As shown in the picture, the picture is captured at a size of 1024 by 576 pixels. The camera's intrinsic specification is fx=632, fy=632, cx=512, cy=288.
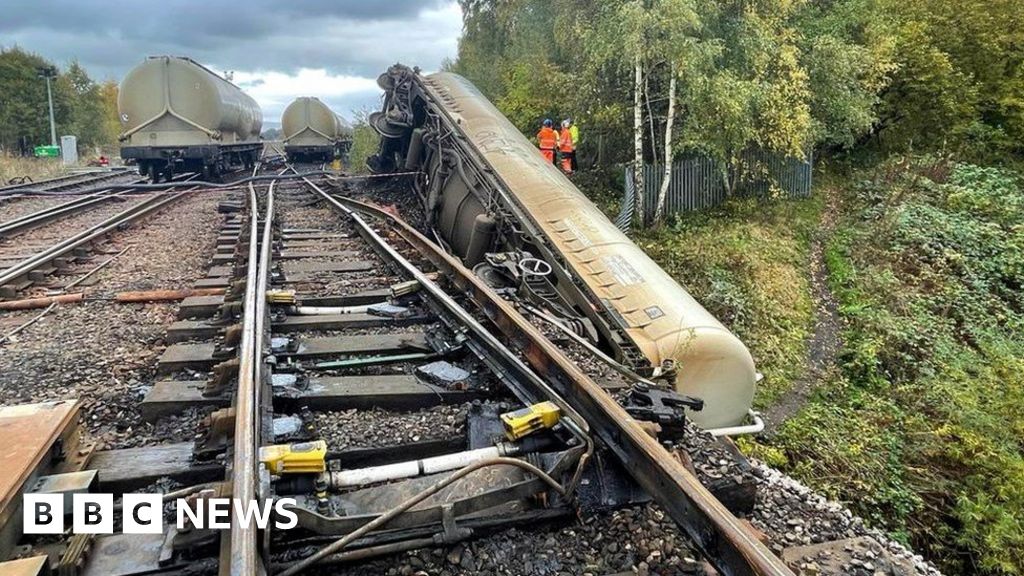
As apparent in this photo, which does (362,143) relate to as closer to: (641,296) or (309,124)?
(309,124)

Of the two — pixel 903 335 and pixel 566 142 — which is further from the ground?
pixel 566 142

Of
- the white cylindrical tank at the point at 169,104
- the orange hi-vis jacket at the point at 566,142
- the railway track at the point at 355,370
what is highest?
the white cylindrical tank at the point at 169,104

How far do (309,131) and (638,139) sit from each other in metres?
19.3

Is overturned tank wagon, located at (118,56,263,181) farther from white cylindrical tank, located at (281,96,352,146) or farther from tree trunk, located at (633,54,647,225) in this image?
tree trunk, located at (633,54,647,225)

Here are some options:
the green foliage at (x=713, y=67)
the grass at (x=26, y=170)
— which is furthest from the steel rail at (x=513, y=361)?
the grass at (x=26, y=170)

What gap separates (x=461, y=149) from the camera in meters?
8.62

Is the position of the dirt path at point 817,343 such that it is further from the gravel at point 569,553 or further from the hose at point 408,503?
the hose at point 408,503

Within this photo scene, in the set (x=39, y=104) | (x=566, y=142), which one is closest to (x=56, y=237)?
(x=566, y=142)

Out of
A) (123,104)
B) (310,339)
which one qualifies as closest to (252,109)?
(123,104)

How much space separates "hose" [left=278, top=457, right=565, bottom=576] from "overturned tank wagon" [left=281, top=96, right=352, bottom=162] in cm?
2653

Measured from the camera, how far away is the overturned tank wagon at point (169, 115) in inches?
636

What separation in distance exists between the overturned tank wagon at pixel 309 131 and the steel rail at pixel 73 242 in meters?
15.7

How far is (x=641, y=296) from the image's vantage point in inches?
195

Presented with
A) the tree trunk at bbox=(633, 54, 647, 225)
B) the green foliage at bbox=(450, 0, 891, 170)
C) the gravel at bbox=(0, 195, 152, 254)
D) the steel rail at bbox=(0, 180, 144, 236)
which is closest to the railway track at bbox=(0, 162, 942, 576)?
the gravel at bbox=(0, 195, 152, 254)
